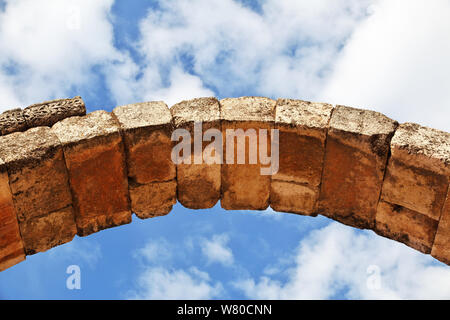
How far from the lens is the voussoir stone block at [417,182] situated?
6.46 meters

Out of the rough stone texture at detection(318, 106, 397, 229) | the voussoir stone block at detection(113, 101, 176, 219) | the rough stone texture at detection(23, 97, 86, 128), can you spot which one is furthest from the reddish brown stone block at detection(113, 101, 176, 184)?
the rough stone texture at detection(318, 106, 397, 229)

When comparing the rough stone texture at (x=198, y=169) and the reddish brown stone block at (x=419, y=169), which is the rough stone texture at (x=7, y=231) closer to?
the rough stone texture at (x=198, y=169)

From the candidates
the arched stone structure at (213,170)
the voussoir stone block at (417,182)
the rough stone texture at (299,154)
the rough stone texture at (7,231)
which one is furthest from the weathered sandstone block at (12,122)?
the voussoir stone block at (417,182)

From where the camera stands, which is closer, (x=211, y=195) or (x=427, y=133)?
(x=427, y=133)

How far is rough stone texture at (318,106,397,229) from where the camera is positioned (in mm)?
6711

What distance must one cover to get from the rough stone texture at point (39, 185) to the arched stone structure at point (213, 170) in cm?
1

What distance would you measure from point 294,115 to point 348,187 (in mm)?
974

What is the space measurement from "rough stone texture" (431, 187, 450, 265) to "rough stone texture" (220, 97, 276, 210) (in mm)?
1858

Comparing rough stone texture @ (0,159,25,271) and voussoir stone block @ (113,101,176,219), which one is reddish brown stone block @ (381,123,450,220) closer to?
voussoir stone block @ (113,101,176,219)

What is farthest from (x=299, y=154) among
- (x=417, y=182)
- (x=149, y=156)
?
(x=149, y=156)

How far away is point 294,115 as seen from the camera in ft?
22.9

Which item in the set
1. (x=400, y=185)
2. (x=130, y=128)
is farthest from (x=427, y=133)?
(x=130, y=128)

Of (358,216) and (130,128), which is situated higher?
(130,128)

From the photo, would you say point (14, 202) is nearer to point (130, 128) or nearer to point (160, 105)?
point (130, 128)
